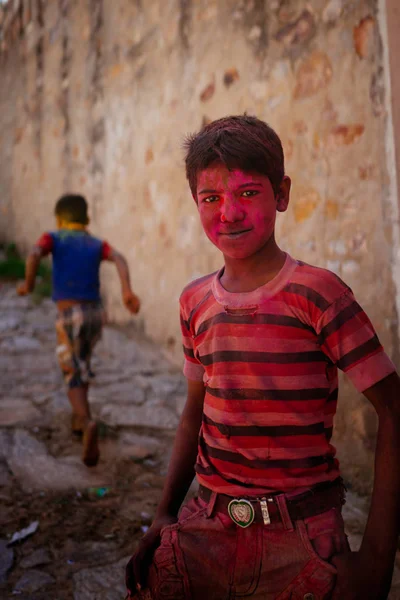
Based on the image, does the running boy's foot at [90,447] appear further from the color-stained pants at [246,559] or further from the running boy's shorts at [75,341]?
the color-stained pants at [246,559]

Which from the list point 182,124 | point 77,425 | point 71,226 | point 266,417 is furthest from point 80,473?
point 182,124

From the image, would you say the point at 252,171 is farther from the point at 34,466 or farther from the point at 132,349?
the point at 132,349

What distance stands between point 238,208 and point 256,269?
15 centimetres

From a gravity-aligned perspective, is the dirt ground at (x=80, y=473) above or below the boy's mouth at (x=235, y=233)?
below

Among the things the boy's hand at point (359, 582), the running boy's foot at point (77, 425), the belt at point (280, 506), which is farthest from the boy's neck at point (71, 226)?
the boy's hand at point (359, 582)

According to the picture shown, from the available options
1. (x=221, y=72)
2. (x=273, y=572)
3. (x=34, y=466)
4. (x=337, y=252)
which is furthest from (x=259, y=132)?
(x=221, y=72)

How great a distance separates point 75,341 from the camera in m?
3.33

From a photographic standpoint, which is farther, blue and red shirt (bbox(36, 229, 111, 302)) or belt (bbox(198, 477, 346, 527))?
blue and red shirt (bbox(36, 229, 111, 302))

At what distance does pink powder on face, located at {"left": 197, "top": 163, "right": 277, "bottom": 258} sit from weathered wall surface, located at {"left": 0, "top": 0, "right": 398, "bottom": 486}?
3.82 feet

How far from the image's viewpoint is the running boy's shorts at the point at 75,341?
329 cm

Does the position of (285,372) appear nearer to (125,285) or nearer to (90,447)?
(90,447)

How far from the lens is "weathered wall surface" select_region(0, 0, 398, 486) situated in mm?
2389

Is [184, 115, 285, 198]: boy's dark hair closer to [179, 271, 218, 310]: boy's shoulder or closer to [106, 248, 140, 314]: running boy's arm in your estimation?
[179, 271, 218, 310]: boy's shoulder

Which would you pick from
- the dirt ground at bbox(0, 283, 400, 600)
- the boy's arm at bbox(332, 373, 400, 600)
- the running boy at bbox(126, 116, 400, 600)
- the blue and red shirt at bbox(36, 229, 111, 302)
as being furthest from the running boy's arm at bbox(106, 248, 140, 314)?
the boy's arm at bbox(332, 373, 400, 600)
